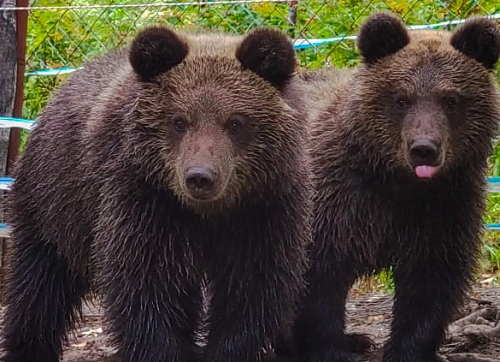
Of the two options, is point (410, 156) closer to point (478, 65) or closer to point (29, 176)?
point (478, 65)

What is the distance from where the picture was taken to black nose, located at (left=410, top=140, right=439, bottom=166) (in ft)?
19.7

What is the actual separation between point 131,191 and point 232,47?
91 cm

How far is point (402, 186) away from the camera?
21.6 feet

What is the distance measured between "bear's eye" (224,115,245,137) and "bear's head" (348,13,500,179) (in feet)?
3.37

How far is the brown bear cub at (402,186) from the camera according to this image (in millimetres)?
6375

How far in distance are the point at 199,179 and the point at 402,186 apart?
1730 millimetres

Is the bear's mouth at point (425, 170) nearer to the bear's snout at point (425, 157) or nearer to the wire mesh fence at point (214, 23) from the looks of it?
the bear's snout at point (425, 157)

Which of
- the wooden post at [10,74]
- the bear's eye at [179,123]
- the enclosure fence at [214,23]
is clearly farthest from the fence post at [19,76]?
the bear's eye at [179,123]

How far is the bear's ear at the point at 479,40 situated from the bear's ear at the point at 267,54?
3.93 feet

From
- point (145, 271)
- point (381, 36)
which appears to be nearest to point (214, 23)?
point (381, 36)

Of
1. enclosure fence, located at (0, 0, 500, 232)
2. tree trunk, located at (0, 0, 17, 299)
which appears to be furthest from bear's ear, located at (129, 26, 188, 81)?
enclosure fence, located at (0, 0, 500, 232)

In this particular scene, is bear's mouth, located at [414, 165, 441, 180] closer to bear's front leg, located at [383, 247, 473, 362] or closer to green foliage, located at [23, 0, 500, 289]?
bear's front leg, located at [383, 247, 473, 362]

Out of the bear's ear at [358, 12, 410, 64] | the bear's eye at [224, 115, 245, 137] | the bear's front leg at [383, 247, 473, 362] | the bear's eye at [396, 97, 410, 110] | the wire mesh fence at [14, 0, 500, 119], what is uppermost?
the bear's ear at [358, 12, 410, 64]

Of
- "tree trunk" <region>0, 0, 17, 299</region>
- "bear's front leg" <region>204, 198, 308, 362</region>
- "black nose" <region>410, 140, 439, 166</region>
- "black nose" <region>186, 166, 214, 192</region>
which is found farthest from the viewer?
"tree trunk" <region>0, 0, 17, 299</region>
